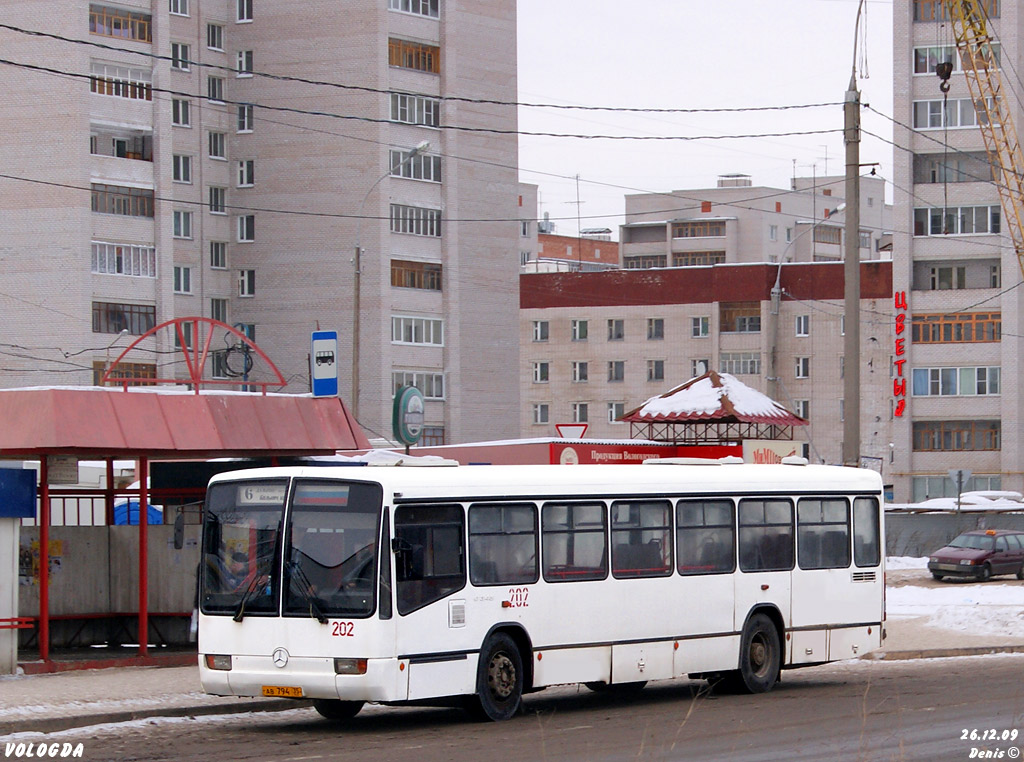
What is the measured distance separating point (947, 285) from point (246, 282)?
112 ft

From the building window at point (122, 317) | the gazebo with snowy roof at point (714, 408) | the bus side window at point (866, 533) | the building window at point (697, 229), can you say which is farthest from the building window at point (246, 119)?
the bus side window at point (866, 533)

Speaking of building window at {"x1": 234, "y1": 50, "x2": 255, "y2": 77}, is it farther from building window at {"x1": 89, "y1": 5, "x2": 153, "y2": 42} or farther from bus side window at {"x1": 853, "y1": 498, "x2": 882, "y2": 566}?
bus side window at {"x1": 853, "y1": 498, "x2": 882, "y2": 566}

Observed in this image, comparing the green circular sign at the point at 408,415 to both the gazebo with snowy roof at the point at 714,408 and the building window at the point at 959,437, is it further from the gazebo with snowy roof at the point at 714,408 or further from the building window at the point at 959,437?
the building window at the point at 959,437

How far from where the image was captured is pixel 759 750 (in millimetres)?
13484

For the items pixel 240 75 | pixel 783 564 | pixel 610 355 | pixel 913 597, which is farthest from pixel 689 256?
pixel 783 564

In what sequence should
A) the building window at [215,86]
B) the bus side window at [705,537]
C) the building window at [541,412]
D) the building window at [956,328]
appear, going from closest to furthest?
1. the bus side window at [705,537]
2. the building window at [215,86]
3. the building window at [956,328]
4. the building window at [541,412]

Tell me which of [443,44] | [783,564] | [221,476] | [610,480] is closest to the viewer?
[221,476]

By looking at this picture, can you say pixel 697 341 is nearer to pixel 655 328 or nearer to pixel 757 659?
pixel 655 328

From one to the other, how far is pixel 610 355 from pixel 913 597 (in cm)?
6188

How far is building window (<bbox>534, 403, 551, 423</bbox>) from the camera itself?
101 metres

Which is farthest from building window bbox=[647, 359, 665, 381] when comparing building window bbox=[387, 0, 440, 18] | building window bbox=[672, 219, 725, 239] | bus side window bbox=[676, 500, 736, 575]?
bus side window bbox=[676, 500, 736, 575]

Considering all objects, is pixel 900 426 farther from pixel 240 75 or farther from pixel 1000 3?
pixel 240 75

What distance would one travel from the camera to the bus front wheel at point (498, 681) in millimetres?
15578

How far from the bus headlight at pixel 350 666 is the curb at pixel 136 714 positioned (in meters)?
2.04
